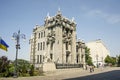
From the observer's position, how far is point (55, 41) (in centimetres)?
4712

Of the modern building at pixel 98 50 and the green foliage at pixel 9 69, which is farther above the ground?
the modern building at pixel 98 50

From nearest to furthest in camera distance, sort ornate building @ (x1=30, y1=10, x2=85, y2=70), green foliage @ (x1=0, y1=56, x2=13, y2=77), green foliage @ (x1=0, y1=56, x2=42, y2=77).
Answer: green foliage @ (x1=0, y1=56, x2=13, y2=77)
green foliage @ (x1=0, y1=56, x2=42, y2=77)
ornate building @ (x1=30, y1=10, x2=85, y2=70)

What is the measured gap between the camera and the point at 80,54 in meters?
58.8

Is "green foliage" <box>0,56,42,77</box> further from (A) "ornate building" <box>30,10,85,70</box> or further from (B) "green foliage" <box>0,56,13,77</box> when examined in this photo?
(A) "ornate building" <box>30,10,85,70</box>

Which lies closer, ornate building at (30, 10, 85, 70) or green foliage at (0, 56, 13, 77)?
green foliage at (0, 56, 13, 77)

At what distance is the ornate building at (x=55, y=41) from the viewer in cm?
4675

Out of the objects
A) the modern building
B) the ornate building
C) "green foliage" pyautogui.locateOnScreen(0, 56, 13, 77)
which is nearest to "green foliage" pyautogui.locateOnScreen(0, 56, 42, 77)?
"green foliage" pyautogui.locateOnScreen(0, 56, 13, 77)

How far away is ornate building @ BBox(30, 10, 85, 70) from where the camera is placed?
46.8m

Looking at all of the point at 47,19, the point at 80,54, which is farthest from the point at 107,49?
the point at 47,19

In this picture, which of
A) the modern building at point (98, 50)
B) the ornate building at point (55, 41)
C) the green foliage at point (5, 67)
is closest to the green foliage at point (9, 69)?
the green foliage at point (5, 67)

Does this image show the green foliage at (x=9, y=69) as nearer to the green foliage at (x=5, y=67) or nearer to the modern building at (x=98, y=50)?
the green foliage at (x=5, y=67)

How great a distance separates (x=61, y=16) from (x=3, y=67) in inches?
942

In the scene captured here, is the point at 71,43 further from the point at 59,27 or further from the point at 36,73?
Result: the point at 36,73

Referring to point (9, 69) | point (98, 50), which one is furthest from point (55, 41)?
point (98, 50)
